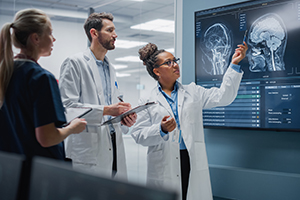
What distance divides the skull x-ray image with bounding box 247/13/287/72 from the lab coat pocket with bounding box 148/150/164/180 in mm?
981

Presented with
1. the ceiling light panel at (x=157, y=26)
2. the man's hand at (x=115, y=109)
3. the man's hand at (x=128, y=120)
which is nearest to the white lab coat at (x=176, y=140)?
the man's hand at (x=128, y=120)

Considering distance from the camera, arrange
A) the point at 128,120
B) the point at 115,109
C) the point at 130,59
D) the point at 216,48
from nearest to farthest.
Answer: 1. the point at 115,109
2. the point at 128,120
3. the point at 216,48
4. the point at 130,59

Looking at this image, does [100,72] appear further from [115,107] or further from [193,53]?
[193,53]

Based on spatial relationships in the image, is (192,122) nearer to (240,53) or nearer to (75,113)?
(240,53)

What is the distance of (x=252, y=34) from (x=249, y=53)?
15 cm

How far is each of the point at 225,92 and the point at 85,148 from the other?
41.8 inches

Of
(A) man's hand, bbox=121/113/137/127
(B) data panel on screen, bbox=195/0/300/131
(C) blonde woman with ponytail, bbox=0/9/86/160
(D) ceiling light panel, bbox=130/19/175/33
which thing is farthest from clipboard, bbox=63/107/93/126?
(D) ceiling light panel, bbox=130/19/175/33

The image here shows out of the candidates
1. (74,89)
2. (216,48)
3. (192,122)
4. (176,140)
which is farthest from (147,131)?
(216,48)

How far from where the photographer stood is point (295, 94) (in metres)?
2.22

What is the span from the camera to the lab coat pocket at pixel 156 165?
7.29 ft

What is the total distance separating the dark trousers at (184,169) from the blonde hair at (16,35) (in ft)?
4.46

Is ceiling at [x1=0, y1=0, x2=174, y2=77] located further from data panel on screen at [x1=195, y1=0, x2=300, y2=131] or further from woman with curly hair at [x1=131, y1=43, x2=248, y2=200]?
woman with curly hair at [x1=131, y1=43, x2=248, y2=200]

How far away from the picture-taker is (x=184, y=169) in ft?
7.43

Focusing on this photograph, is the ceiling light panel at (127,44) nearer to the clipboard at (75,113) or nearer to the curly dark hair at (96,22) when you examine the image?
the curly dark hair at (96,22)
